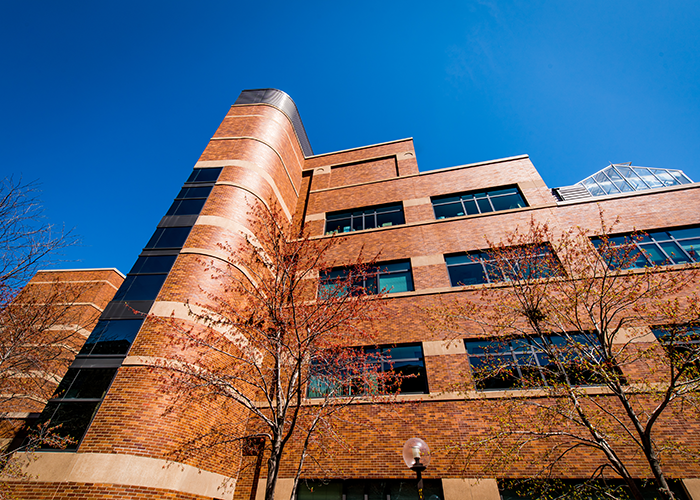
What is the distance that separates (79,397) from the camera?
11.4 metres

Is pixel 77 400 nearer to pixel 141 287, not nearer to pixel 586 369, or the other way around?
pixel 141 287

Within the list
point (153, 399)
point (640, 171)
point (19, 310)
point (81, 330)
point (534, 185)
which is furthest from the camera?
Answer: point (640, 171)

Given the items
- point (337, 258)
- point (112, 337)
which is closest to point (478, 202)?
point (337, 258)

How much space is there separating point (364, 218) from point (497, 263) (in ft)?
28.0

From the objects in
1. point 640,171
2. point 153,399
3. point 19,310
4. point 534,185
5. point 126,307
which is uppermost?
point 640,171

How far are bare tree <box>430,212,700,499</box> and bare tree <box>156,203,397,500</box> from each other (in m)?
3.62

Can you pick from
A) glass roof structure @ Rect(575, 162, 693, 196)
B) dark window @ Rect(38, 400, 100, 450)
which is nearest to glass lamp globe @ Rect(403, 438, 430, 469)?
dark window @ Rect(38, 400, 100, 450)

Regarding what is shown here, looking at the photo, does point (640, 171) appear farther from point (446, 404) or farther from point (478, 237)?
point (446, 404)

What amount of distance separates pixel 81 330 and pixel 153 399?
1604cm

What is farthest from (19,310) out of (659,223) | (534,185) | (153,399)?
(659,223)

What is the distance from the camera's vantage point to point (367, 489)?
10.3 meters

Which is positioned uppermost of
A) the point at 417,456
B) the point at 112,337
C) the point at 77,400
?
the point at 112,337

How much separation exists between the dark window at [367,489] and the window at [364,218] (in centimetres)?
1173

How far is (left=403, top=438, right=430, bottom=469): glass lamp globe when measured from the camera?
7698mm
